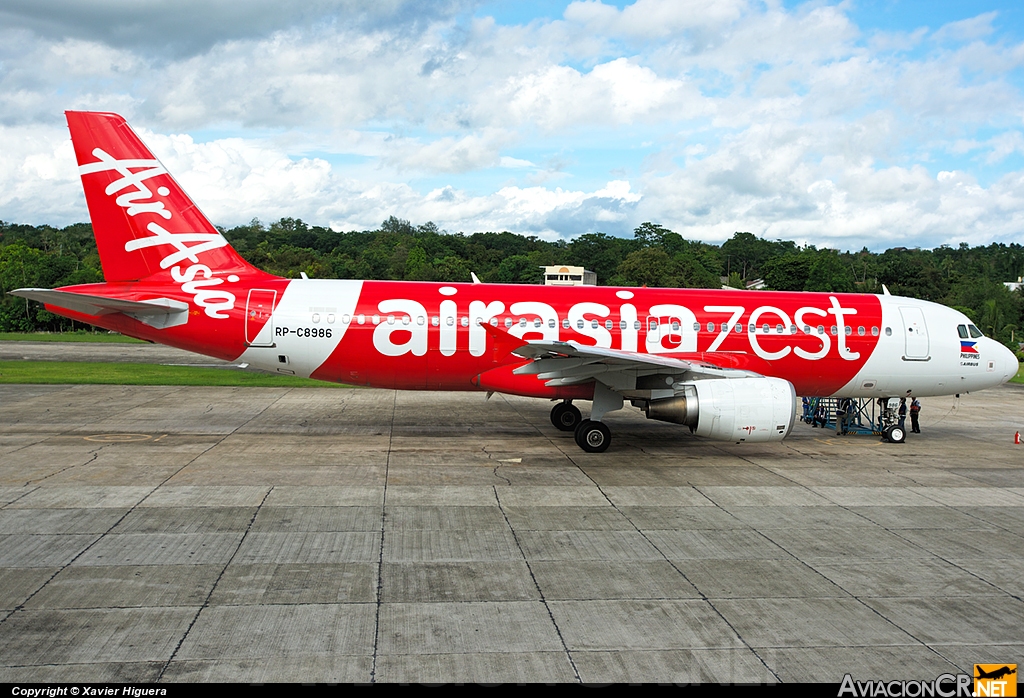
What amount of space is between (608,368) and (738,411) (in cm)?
277

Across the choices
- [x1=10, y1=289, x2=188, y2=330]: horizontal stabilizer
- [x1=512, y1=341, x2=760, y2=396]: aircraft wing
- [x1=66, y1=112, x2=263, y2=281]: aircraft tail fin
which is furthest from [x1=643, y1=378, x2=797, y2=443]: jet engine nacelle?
[x1=10, y1=289, x2=188, y2=330]: horizontal stabilizer

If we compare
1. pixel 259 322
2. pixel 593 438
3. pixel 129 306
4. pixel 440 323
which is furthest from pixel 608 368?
pixel 129 306

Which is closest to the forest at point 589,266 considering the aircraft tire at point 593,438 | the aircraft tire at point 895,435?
the aircraft tire at point 895,435

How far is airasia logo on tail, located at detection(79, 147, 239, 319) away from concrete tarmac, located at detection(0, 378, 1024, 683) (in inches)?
129

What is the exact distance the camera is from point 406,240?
117 metres

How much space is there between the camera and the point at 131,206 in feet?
55.0

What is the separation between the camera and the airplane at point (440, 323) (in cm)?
1645

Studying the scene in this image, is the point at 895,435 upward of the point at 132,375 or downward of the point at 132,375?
downward

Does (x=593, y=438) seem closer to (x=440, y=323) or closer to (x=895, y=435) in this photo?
(x=440, y=323)

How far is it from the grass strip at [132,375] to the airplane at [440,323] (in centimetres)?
1146

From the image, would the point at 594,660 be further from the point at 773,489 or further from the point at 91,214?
the point at 91,214

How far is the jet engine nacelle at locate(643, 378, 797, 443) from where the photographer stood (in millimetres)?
14656

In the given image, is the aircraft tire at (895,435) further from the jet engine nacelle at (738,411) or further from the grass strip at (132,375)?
the grass strip at (132,375)

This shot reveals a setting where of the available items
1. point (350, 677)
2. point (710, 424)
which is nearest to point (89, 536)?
point (350, 677)
